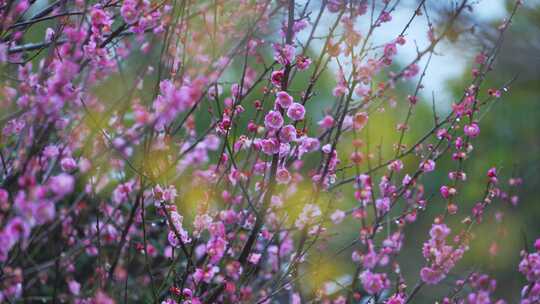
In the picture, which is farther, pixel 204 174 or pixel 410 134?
pixel 410 134

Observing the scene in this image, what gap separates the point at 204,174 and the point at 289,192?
0.47m

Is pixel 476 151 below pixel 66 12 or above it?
above

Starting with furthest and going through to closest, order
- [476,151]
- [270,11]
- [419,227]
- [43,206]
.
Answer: [419,227] < [476,151] < [270,11] < [43,206]

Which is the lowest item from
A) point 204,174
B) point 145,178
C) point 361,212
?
point 145,178

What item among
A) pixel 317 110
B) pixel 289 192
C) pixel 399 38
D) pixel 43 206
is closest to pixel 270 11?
pixel 399 38

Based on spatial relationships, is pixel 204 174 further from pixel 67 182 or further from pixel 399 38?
pixel 67 182

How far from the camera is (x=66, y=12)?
2303mm

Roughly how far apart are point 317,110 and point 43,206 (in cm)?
1351

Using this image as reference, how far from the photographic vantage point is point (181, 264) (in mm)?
4168

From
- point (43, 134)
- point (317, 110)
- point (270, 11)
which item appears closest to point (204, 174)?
point (270, 11)

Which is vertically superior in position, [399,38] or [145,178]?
[399,38]

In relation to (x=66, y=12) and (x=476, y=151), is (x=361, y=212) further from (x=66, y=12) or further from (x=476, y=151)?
(x=476, y=151)

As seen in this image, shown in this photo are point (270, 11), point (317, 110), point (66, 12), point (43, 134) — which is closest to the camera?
point (43, 134)

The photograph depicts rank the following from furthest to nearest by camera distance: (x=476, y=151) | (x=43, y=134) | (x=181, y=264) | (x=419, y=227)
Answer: (x=419, y=227) < (x=476, y=151) < (x=181, y=264) < (x=43, y=134)
